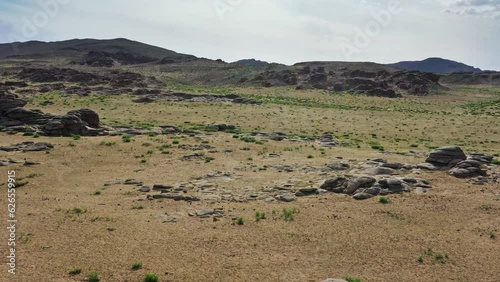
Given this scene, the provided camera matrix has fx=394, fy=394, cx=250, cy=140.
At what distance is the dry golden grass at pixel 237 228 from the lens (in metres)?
15.7

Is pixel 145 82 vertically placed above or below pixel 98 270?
above

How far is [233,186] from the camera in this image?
26.5m

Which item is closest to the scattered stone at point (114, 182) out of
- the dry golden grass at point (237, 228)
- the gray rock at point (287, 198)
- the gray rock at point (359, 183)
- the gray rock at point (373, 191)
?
the dry golden grass at point (237, 228)

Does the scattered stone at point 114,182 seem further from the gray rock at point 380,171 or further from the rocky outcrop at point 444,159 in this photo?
the rocky outcrop at point 444,159

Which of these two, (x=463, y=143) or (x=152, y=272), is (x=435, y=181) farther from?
(x=463, y=143)

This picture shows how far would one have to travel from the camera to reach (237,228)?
19.7 meters

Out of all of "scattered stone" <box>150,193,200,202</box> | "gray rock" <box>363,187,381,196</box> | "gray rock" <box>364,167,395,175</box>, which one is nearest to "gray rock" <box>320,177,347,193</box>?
"gray rock" <box>363,187,381,196</box>

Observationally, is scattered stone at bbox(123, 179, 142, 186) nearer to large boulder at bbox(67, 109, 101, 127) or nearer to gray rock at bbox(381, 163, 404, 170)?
gray rock at bbox(381, 163, 404, 170)

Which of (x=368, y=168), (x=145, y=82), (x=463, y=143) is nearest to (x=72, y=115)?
(x=368, y=168)

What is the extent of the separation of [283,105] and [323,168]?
2278 inches

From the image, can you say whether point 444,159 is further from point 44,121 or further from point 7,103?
point 7,103

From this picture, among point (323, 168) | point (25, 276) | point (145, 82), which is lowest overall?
point (25, 276)

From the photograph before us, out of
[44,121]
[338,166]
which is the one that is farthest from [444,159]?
[44,121]

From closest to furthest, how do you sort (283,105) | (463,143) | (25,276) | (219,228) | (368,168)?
(25,276)
(219,228)
(368,168)
(463,143)
(283,105)
